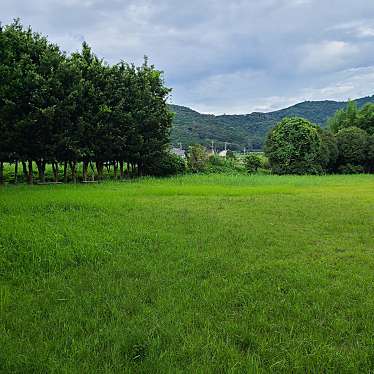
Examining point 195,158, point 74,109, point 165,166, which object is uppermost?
point 74,109

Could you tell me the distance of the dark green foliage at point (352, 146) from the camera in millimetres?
41969

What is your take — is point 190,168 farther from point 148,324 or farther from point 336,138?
point 148,324

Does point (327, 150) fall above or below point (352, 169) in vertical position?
above

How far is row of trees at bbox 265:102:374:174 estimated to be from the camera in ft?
130

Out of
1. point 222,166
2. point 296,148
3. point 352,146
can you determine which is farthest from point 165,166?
point 352,146

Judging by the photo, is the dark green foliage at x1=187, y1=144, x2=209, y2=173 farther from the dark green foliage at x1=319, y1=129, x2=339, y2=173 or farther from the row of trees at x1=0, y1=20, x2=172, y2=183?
the dark green foliage at x1=319, y1=129, x2=339, y2=173

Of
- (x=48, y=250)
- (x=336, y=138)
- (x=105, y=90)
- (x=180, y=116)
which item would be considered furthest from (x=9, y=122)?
(x=180, y=116)

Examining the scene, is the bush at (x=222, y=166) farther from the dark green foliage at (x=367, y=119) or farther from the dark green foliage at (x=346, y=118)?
the dark green foliage at (x=346, y=118)

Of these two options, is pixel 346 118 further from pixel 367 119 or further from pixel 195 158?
pixel 195 158

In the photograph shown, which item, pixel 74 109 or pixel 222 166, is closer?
pixel 74 109

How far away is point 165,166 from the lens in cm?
2986

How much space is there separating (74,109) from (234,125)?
85218mm

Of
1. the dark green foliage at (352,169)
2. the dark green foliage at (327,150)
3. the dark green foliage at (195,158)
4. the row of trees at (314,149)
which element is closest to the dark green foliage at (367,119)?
the row of trees at (314,149)

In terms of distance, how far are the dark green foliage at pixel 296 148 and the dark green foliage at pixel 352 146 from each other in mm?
4005
